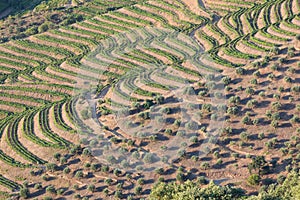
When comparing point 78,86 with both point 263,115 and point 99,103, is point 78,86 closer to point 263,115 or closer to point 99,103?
point 99,103

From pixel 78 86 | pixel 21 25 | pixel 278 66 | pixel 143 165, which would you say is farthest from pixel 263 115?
pixel 21 25

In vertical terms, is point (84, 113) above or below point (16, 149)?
above

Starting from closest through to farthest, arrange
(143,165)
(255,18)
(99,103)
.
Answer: (143,165) < (99,103) < (255,18)

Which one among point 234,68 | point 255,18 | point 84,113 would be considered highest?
point 255,18

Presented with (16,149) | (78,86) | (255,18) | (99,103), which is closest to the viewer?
(16,149)

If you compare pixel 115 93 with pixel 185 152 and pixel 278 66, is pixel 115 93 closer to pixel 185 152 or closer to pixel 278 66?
pixel 185 152

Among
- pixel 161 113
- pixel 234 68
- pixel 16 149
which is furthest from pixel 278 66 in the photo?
pixel 16 149

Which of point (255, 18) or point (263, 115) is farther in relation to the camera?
point (255, 18)
